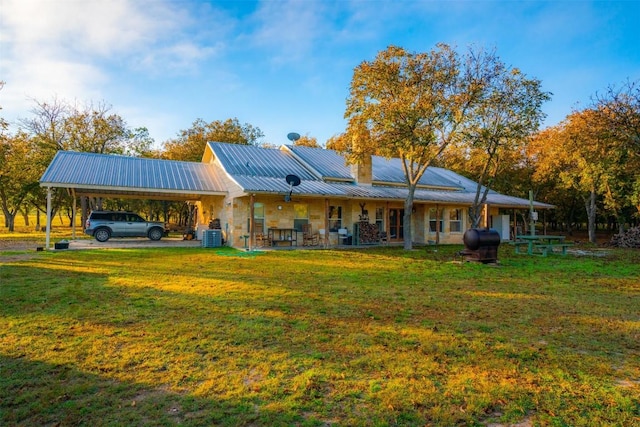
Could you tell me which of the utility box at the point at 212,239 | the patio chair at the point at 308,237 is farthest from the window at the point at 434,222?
the utility box at the point at 212,239

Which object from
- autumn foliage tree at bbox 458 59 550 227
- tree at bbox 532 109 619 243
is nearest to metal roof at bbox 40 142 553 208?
tree at bbox 532 109 619 243

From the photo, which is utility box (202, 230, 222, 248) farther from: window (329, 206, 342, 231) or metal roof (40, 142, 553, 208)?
window (329, 206, 342, 231)

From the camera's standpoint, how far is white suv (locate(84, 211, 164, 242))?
17062mm

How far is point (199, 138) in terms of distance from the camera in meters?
32.5

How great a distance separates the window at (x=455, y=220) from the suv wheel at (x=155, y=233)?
50.7 ft

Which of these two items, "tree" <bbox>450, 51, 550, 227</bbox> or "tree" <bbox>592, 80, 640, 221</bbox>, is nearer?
"tree" <bbox>592, 80, 640, 221</bbox>

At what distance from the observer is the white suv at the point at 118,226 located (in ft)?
56.0

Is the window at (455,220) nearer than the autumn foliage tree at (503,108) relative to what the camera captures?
No

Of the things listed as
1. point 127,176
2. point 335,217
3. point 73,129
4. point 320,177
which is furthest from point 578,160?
point 73,129

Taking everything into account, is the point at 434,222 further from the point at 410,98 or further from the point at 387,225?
the point at 410,98

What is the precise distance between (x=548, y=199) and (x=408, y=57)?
1013 inches

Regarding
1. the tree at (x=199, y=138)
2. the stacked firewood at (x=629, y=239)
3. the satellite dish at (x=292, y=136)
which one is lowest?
the stacked firewood at (x=629, y=239)

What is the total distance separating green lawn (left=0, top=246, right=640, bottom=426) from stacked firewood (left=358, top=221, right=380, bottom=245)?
10.1 meters

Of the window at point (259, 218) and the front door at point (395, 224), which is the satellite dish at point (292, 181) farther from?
the front door at point (395, 224)
